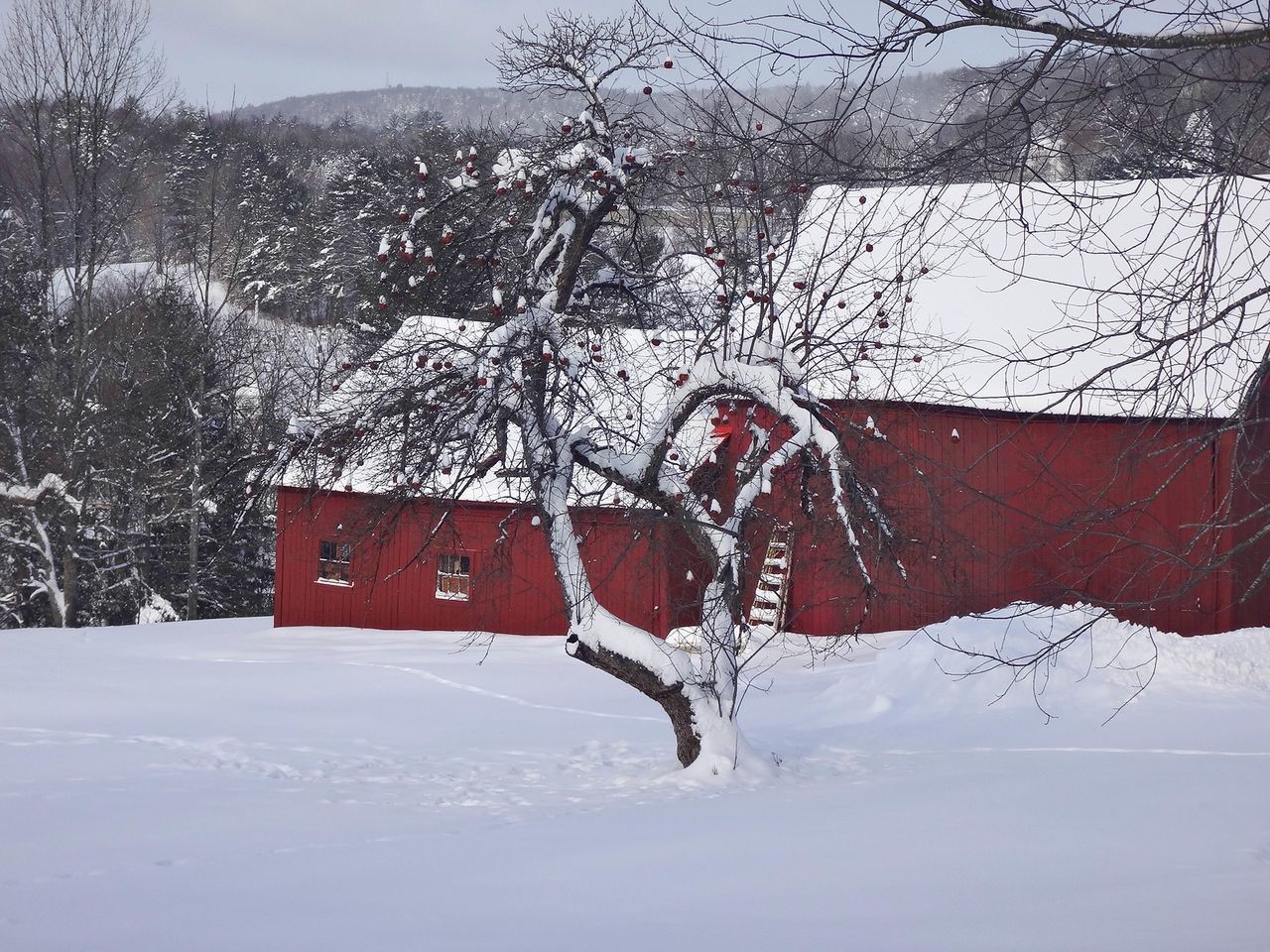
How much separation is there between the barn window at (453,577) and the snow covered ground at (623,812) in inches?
160

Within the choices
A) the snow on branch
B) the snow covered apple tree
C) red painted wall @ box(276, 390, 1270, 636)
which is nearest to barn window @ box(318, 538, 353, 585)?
red painted wall @ box(276, 390, 1270, 636)

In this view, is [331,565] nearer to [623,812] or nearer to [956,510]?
[956,510]

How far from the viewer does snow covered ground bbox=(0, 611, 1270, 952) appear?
221 inches

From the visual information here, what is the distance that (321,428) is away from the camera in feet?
27.7

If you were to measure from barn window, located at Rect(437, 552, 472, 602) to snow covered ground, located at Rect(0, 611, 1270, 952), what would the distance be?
4068 millimetres

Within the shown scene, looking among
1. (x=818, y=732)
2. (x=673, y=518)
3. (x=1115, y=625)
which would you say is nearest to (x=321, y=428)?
(x=673, y=518)

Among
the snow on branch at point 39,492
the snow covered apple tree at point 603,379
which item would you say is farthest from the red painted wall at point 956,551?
the snow on branch at point 39,492

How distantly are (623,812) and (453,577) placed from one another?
1142 cm

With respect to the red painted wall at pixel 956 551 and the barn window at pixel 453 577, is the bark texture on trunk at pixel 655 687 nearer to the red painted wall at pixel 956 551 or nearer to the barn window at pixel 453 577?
the red painted wall at pixel 956 551

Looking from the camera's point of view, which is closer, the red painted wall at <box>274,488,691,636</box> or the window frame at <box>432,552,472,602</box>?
the red painted wall at <box>274,488,691,636</box>

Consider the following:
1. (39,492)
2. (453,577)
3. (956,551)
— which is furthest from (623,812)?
(39,492)

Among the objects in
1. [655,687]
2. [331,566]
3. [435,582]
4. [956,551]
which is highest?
[956,551]

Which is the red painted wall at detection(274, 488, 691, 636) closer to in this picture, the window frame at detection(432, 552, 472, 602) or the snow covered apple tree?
A: the window frame at detection(432, 552, 472, 602)

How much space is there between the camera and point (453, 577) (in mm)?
19188
